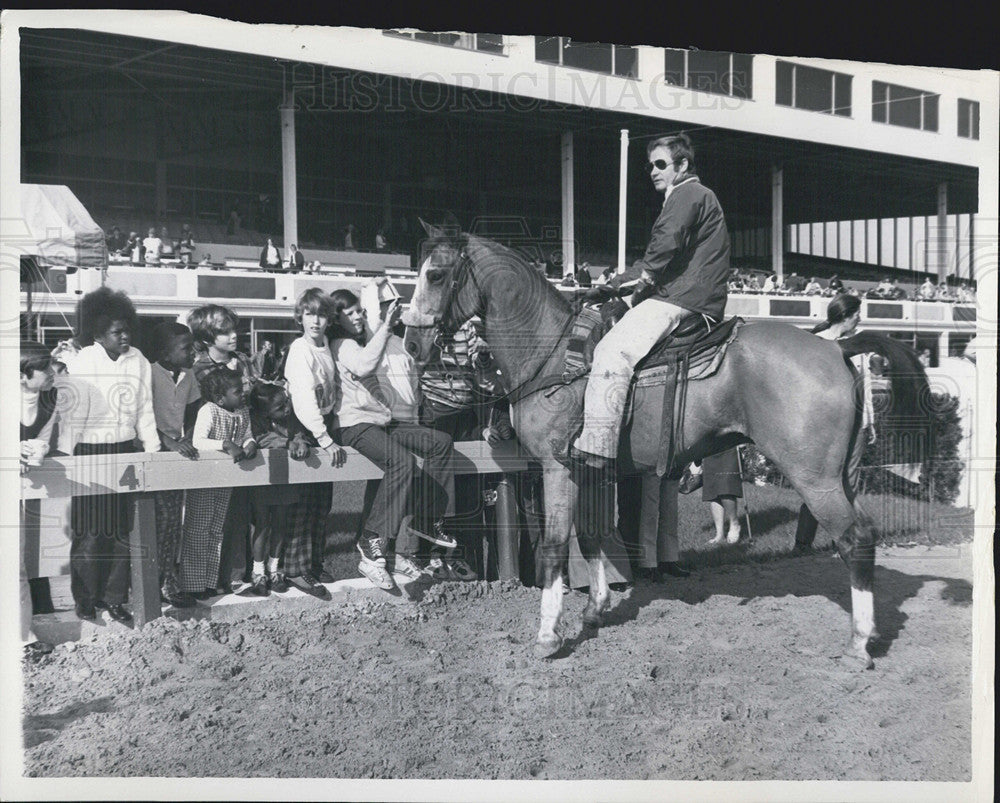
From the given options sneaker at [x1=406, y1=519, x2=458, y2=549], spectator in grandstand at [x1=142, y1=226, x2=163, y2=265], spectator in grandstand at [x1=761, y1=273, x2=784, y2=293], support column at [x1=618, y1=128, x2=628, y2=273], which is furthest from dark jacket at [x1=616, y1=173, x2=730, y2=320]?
spectator in grandstand at [x1=142, y1=226, x2=163, y2=265]

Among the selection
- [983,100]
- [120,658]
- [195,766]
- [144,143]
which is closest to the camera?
[195,766]

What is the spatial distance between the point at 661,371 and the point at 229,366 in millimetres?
2188

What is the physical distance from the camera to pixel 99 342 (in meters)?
4.77

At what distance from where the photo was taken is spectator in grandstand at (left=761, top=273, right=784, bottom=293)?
588 centimetres

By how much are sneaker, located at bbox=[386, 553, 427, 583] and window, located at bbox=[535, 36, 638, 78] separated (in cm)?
274

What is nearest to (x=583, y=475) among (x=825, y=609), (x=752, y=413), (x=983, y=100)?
(x=752, y=413)

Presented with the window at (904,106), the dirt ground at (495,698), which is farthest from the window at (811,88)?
the dirt ground at (495,698)

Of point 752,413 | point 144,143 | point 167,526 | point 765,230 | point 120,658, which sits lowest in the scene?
point 120,658

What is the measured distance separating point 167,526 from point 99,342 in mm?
996

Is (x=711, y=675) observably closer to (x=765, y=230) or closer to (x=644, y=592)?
(x=644, y=592)

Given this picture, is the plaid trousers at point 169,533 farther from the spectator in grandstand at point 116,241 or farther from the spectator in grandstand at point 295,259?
the spectator in grandstand at point 295,259

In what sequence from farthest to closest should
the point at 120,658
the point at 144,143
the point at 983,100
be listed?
the point at 144,143 → the point at 983,100 → the point at 120,658

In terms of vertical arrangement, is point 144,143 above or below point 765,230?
above

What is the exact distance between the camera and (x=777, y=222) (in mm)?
5707
